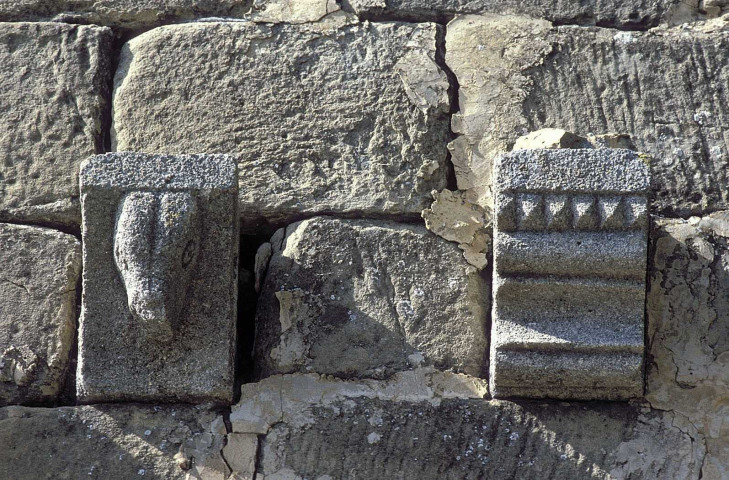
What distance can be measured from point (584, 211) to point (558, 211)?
59 millimetres

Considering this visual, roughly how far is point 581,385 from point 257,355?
811 mm

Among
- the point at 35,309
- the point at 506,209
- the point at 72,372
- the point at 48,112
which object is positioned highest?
the point at 48,112

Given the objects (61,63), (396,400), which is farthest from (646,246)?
(61,63)

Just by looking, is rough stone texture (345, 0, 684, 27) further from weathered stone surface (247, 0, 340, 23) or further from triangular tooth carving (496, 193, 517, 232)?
triangular tooth carving (496, 193, 517, 232)

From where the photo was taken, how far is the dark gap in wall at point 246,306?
3.13 m

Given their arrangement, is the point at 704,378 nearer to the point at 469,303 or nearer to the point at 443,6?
the point at 469,303

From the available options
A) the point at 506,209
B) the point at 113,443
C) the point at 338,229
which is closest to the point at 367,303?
the point at 338,229

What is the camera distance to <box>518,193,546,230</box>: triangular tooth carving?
2.82 metres

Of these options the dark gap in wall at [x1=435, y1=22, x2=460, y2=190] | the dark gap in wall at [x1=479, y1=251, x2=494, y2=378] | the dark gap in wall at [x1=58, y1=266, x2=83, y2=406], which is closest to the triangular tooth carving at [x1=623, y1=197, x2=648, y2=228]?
the dark gap in wall at [x1=479, y1=251, x2=494, y2=378]

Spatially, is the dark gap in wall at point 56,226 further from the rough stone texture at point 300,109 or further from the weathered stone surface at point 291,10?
the weathered stone surface at point 291,10

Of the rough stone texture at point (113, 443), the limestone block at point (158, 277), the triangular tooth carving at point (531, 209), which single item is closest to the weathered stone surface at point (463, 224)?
the triangular tooth carving at point (531, 209)

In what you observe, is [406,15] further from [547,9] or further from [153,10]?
[153,10]

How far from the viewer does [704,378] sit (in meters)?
2.99

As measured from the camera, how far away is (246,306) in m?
3.22
